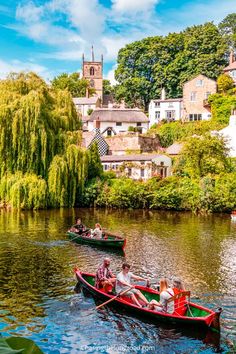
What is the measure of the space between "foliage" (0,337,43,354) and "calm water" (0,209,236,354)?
1135cm

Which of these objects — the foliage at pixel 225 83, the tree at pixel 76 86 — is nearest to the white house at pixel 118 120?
the foliage at pixel 225 83

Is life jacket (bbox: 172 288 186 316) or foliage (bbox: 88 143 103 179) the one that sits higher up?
Result: foliage (bbox: 88 143 103 179)

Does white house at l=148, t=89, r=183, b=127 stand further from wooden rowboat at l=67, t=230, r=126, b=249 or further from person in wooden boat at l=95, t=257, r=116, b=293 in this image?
person in wooden boat at l=95, t=257, r=116, b=293

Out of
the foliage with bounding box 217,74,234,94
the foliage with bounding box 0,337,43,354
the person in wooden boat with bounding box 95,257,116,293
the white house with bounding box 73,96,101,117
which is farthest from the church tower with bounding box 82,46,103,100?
the foliage with bounding box 0,337,43,354

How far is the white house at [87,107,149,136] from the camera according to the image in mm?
76562

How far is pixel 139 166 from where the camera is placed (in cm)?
5669

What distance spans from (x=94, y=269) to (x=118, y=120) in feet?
187

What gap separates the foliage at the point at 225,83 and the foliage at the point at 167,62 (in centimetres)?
769

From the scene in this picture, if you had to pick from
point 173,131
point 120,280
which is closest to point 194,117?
point 173,131

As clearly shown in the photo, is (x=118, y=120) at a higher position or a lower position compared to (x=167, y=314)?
higher

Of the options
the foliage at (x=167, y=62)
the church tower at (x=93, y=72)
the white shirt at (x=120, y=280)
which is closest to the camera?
the white shirt at (x=120, y=280)

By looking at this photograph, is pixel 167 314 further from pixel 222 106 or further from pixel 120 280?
pixel 222 106

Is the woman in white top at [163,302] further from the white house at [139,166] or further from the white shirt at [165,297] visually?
the white house at [139,166]

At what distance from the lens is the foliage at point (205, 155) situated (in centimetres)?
5044
